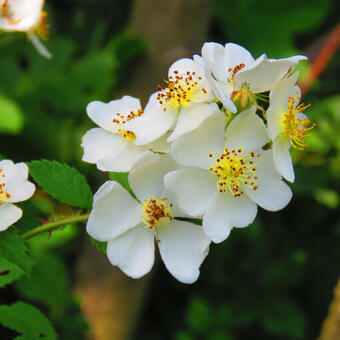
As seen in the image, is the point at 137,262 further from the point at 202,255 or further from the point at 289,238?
the point at 289,238

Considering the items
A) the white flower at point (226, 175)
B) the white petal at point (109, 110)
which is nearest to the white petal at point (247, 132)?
Result: the white flower at point (226, 175)

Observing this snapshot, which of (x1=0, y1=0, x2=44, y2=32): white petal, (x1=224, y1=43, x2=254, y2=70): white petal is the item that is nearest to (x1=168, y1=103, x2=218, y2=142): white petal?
(x1=224, y1=43, x2=254, y2=70): white petal

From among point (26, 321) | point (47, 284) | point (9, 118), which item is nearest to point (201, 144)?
Answer: point (26, 321)

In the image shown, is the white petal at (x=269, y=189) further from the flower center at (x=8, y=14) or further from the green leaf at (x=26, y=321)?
the flower center at (x=8, y=14)

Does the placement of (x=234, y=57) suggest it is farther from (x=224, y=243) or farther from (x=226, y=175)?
(x=224, y=243)

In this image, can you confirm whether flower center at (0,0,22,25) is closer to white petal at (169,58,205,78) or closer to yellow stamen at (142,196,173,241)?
white petal at (169,58,205,78)

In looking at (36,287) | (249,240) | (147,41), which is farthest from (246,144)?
(147,41)
